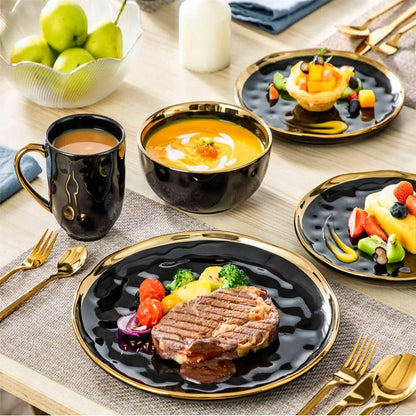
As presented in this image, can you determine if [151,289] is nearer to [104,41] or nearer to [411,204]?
[411,204]

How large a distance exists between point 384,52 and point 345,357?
1.14 metres

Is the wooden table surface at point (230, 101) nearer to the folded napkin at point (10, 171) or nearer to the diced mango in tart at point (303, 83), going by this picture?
the folded napkin at point (10, 171)

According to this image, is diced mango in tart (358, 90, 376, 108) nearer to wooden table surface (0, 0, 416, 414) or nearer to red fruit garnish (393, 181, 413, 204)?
wooden table surface (0, 0, 416, 414)

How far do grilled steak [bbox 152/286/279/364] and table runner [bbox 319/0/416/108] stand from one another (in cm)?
91

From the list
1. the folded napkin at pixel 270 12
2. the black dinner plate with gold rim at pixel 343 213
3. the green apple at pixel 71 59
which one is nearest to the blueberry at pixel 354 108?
the black dinner plate with gold rim at pixel 343 213

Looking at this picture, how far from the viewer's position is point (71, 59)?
177 cm

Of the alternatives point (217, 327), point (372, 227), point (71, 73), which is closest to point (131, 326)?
point (217, 327)

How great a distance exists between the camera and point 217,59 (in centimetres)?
198

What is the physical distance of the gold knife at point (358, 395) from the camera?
3.52ft

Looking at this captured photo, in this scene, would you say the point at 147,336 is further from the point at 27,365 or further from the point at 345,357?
the point at 345,357

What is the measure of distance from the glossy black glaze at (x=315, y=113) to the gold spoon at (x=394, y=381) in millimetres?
669

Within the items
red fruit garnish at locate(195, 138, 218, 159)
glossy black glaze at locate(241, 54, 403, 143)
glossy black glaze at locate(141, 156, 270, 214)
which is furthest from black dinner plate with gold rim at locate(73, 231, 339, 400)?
glossy black glaze at locate(241, 54, 403, 143)

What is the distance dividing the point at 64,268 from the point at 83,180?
0.53ft

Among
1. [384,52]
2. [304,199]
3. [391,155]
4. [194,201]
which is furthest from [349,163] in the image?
[384,52]
